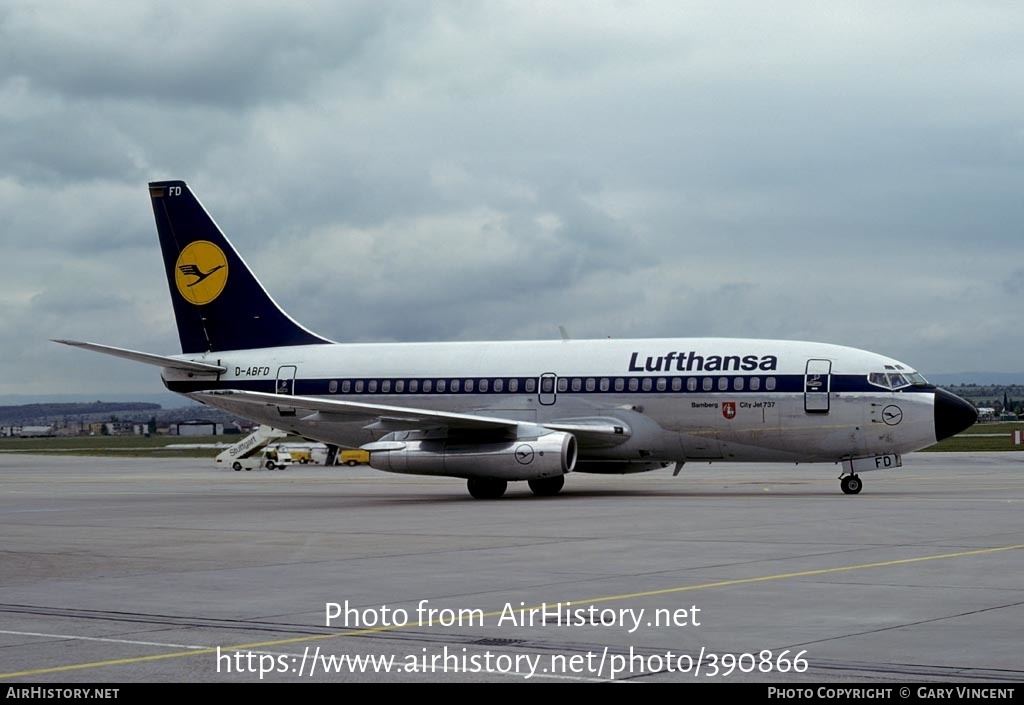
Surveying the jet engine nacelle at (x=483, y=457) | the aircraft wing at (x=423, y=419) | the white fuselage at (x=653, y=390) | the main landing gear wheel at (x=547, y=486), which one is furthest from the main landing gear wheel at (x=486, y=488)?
the white fuselage at (x=653, y=390)

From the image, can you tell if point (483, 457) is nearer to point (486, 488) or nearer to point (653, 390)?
point (486, 488)

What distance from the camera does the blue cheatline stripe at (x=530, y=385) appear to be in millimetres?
33531

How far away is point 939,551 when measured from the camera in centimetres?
1816

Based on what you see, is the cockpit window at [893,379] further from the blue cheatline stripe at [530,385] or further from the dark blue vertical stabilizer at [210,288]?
the dark blue vertical stabilizer at [210,288]

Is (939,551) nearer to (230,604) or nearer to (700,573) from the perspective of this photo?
(700,573)

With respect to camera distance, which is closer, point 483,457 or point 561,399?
point 483,457

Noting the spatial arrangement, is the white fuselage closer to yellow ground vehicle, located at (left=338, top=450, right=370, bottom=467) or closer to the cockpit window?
the cockpit window

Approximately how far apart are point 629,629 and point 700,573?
4.51m

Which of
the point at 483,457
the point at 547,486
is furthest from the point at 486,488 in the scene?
the point at 547,486

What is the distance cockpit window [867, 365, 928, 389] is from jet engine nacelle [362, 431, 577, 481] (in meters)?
7.67

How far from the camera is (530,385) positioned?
119 ft

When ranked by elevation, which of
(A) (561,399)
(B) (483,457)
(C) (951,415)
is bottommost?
(B) (483,457)

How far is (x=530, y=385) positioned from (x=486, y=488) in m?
3.12

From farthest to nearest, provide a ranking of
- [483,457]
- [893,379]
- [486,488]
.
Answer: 1. [486,488]
2. [483,457]
3. [893,379]
